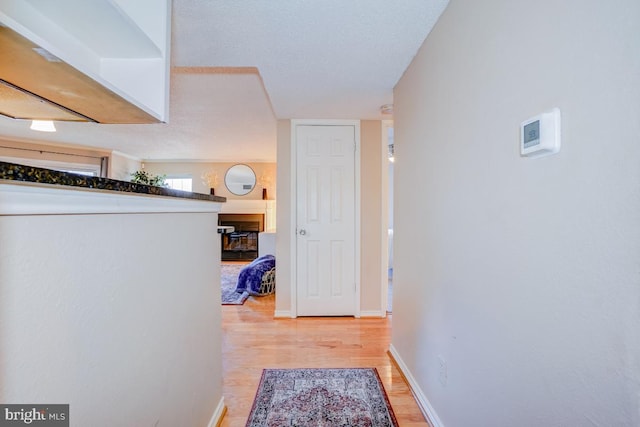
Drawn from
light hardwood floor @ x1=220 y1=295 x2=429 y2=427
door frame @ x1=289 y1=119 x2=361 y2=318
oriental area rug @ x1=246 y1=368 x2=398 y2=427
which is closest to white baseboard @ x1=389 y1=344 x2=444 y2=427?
light hardwood floor @ x1=220 y1=295 x2=429 y2=427

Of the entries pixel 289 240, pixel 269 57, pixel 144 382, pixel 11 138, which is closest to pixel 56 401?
pixel 144 382

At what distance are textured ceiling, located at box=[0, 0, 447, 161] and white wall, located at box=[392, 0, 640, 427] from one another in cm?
30

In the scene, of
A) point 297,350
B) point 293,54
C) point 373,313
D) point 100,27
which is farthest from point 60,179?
point 373,313

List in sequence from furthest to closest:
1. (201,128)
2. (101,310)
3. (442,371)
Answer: (201,128)
(442,371)
(101,310)

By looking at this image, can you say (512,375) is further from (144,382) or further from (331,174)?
(331,174)

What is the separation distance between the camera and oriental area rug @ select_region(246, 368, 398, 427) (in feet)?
5.10

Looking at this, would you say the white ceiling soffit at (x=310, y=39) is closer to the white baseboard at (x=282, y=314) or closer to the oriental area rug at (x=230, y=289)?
the white baseboard at (x=282, y=314)

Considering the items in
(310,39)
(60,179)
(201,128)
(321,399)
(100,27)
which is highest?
(201,128)

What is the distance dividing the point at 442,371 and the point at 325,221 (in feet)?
6.23

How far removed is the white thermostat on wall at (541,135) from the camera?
75cm

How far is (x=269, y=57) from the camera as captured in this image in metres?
1.86

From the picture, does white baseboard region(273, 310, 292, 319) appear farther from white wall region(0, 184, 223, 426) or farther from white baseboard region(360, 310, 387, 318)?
white wall region(0, 184, 223, 426)

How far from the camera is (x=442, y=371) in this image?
1432 mm

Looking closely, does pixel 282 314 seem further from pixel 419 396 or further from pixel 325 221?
pixel 419 396
